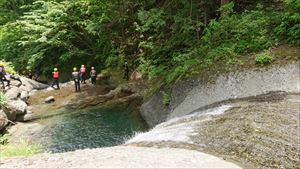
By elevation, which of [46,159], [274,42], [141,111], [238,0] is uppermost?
[238,0]

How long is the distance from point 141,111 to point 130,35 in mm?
12131

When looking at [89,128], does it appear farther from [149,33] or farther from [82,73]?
[149,33]

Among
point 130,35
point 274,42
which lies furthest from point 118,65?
point 274,42

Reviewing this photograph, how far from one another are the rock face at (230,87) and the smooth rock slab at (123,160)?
7029 mm

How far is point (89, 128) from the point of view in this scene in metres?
19.8

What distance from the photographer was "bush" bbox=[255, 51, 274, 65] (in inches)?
617

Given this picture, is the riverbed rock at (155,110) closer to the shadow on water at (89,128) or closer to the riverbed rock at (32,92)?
the shadow on water at (89,128)

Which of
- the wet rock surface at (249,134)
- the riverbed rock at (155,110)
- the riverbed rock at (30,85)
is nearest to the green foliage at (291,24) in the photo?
the wet rock surface at (249,134)

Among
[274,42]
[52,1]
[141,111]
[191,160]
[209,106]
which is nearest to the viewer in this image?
[191,160]

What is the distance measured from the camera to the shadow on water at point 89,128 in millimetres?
17578

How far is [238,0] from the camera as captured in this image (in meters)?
21.5

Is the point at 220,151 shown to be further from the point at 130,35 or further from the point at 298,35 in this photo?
the point at 130,35

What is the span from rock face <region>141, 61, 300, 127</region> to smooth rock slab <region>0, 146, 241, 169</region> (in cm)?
703

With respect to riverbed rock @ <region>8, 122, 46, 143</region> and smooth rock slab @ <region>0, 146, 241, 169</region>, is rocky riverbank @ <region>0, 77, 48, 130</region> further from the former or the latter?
smooth rock slab @ <region>0, 146, 241, 169</region>
